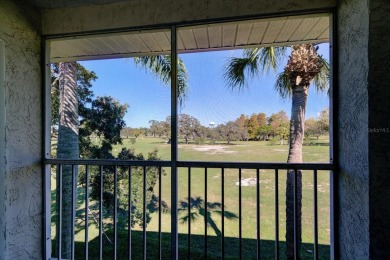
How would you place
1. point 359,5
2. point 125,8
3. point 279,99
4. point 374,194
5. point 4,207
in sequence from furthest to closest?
point 279,99 → point 125,8 → point 4,207 → point 359,5 → point 374,194

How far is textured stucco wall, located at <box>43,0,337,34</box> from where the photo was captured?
6.46ft

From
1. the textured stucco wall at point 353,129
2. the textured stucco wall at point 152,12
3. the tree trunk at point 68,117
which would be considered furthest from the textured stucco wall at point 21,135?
the textured stucco wall at point 353,129

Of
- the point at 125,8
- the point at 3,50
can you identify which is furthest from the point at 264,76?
the point at 3,50

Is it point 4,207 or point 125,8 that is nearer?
point 4,207

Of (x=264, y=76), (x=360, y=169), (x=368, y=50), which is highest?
(x=264, y=76)

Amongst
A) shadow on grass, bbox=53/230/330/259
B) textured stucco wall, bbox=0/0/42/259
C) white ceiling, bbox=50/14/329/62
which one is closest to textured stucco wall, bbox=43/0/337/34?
white ceiling, bbox=50/14/329/62

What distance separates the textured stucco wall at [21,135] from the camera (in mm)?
1983

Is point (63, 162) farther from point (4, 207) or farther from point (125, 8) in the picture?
point (125, 8)

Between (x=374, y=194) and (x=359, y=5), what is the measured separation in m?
1.20

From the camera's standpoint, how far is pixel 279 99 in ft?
8.36

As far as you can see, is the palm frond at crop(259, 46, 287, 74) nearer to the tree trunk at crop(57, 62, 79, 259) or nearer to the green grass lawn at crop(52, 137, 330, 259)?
the green grass lawn at crop(52, 137, 330, 259)

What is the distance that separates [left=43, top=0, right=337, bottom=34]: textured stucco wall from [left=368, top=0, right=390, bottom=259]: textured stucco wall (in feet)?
2.27

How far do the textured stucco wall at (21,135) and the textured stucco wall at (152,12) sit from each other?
28 cm

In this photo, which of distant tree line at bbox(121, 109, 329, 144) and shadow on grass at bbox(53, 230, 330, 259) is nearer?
distant tree line at bbox(121, 109, 329, 144)
